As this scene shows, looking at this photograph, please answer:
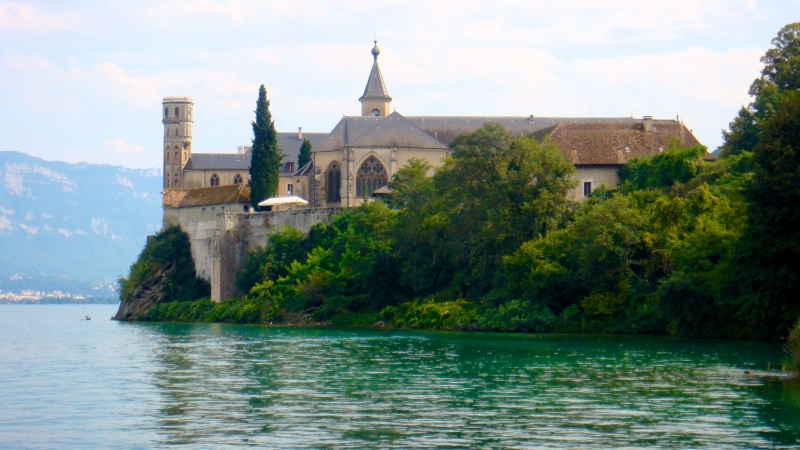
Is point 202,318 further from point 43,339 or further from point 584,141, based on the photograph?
point 584,141

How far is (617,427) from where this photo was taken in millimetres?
23578

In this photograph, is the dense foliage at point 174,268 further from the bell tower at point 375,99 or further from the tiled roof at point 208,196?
the bell tower at point 375,99

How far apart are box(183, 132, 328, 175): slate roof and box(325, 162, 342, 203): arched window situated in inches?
724

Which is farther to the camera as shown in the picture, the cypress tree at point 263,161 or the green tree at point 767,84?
the cypress tree at point 263,161

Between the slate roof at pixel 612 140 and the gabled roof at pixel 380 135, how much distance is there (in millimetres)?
13420

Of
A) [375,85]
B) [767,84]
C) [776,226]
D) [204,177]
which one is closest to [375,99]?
[375,85]

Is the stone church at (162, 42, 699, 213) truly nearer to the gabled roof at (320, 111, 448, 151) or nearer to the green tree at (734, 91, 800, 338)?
the gabled roof at (320, 111, 448, 151)

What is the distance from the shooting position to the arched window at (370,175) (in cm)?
8431

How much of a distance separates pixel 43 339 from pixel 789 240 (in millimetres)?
36723

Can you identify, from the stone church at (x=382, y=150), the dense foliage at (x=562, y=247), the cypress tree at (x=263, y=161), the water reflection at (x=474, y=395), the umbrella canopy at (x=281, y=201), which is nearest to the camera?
the water reflection at (x=474, y=395)

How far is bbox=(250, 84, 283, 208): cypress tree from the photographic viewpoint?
257 ft

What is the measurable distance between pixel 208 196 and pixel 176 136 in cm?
3661

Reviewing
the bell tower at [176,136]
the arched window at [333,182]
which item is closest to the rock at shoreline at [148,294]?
the arched window at [333,182]

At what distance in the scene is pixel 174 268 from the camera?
80062 mm
